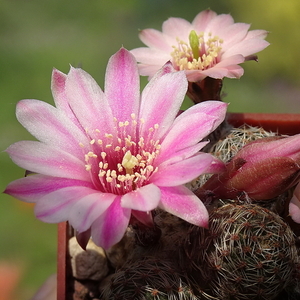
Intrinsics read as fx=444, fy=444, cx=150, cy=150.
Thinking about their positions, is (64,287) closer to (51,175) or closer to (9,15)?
(51,175)

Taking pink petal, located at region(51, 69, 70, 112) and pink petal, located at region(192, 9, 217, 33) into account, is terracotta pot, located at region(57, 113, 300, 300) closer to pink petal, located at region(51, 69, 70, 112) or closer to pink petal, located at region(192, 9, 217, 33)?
pink petal, located at region(192, 9, 217, 33)

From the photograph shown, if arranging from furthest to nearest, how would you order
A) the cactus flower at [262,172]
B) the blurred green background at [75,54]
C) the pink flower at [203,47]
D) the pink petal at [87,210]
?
the blurred green background at [75,54], the pink flower at [203,47], the cactus flower at [262,172], the pink petal at [87,210]

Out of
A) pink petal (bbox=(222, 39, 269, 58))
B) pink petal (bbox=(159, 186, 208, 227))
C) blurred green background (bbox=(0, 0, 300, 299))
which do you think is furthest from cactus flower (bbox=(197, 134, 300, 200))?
blurred green background (bbox=(0, 0, 300, 299))

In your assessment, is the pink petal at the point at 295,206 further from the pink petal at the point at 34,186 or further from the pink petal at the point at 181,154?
the pink petal at the point at 34,186

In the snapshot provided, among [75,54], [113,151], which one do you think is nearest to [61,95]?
[113,151]

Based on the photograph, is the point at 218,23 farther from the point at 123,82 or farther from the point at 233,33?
the point at 123,82

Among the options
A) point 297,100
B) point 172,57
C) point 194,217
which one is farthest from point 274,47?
point 194,217

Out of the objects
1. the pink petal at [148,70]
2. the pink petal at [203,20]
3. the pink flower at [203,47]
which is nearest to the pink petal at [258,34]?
the pink flower at [203,47]
